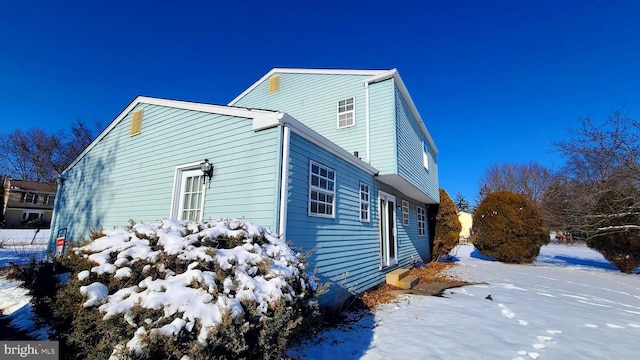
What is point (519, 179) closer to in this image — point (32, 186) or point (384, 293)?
point (384, 293)

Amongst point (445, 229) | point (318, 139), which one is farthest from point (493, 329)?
point (445, 229)

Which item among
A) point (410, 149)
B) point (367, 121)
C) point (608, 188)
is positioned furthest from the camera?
point (608, 188)

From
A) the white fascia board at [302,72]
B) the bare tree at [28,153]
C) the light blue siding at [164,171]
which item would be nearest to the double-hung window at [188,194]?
the light blue siding at [164,171]

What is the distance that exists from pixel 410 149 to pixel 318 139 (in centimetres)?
491

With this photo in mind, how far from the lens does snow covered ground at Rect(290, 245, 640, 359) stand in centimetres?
357

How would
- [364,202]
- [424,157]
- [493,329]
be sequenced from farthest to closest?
[424,157] → [364,202] → [493,329]

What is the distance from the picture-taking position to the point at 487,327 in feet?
14.5

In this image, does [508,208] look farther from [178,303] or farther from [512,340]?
[178,303]

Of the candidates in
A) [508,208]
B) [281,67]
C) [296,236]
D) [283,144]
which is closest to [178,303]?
[296,236]

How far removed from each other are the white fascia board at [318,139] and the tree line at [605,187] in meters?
10.6

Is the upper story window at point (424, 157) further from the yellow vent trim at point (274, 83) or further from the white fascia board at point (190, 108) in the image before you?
the white fascia board at point (190, 108)

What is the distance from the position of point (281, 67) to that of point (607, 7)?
10563 mm

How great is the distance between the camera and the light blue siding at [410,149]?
822 cm

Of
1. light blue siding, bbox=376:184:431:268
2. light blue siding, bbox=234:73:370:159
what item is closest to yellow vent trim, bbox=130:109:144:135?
light blue siding, bbox=234:73:370:159
